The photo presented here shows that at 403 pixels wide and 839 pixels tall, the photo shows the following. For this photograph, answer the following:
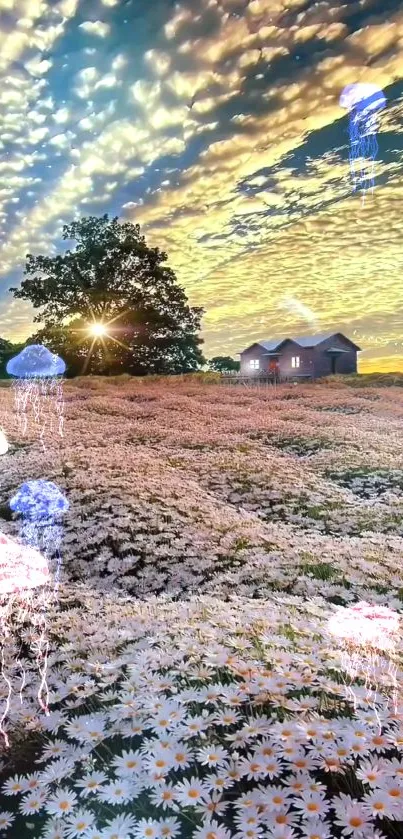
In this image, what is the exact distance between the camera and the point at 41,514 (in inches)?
118

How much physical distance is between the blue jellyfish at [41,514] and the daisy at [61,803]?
1563 millimetres

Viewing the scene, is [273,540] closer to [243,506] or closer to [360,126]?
[243,506]

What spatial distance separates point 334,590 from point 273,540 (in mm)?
431

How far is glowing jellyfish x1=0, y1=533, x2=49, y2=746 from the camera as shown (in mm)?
1750

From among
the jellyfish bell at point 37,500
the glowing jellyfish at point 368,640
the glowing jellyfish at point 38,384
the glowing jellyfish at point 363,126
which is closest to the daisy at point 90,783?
the glowing jellyfish at point 368,640

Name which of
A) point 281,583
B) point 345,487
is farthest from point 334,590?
point 345,487

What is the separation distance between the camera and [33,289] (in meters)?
3.21

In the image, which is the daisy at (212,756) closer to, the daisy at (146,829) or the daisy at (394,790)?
the daisy at (146,829)

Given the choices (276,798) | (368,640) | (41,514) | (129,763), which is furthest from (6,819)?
(41,514)

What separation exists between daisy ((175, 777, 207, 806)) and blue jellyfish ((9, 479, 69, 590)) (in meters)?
1.70

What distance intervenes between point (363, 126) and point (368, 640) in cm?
242

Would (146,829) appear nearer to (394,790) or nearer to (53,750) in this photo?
(53,750)

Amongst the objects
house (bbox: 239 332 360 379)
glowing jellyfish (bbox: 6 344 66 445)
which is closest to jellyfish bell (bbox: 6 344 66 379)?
glowing jellyfish (bbox: 6 344 66 445)

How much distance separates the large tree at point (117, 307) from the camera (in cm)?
306
